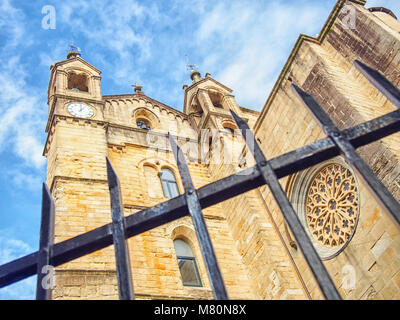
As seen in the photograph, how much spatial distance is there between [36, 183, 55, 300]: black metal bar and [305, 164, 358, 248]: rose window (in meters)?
5.25

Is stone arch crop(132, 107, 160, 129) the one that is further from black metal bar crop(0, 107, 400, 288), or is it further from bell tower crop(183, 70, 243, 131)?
black metal bar crop(0, 107, 400, 288)

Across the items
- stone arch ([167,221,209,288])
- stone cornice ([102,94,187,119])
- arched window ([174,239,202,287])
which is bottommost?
arched window ([174,239,202,287])

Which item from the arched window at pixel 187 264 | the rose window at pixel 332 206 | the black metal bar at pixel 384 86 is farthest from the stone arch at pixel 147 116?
the black metal bar at pixel 384 86

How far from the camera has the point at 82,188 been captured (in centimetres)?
930

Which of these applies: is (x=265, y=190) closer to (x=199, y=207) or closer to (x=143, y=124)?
(x=199, y=207)

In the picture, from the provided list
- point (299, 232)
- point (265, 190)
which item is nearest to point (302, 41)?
point (265, 190)

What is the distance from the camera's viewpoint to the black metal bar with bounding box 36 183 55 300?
7.72 ft

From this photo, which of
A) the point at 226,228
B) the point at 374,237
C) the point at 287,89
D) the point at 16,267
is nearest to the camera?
the point at 16,267

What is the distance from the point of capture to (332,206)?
730cm

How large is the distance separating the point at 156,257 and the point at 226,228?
2.93 meters

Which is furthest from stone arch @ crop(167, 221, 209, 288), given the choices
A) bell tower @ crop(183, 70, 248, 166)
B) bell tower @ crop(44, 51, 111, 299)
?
bell tower @ crop(183, 70, 248, 166)

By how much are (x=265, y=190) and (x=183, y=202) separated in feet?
22.7
